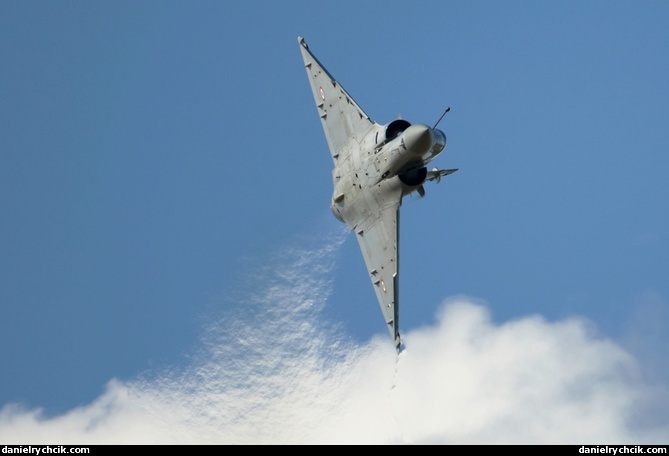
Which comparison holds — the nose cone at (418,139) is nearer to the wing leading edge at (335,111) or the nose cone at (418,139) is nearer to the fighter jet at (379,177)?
the fighter jet at (379,177)

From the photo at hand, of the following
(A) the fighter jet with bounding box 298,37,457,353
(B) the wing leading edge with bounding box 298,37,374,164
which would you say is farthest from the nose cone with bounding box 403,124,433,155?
(B) the wing leading edge with bounding box 298,37,374,164

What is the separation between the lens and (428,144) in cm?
6469

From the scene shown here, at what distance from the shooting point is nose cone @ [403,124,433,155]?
211 ft

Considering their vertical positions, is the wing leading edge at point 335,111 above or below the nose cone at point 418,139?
above

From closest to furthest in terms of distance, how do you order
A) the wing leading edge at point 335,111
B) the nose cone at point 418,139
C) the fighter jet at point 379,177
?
1. the nose cone at point 418,139
2. the fighter jet at point 379,177
3. the wing leading edge at point 335,111

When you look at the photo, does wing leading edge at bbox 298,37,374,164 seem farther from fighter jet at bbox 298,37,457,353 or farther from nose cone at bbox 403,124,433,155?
nose cone at bbox 403,124,433,155

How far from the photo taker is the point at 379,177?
67.6 metres

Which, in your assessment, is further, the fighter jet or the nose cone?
the fighter jet

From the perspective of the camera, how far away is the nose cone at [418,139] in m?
64.4

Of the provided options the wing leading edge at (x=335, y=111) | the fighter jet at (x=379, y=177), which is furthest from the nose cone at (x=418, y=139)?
the wing leading edge at (x=335, y=111)
